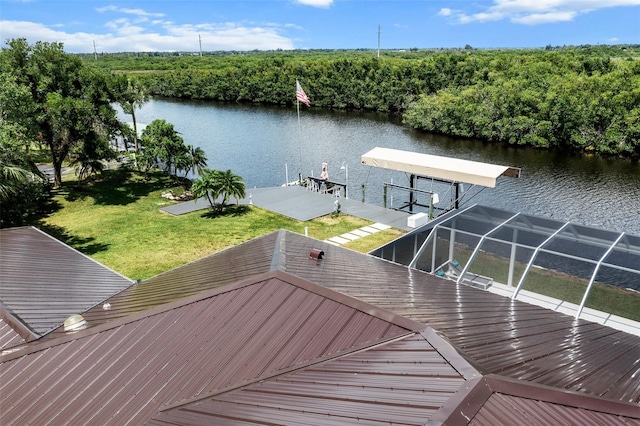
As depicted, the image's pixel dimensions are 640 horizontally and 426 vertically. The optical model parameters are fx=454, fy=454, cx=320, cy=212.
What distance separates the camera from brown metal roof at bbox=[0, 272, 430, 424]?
6.73 m

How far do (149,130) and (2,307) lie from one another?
80.4ft

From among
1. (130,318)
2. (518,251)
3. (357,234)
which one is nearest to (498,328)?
(130,318)

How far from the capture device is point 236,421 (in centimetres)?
566

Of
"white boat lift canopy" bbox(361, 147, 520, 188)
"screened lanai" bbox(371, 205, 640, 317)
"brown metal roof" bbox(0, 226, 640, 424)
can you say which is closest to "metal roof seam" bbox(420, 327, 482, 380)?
"brown metal roof" bbox(0, 226, 640, 424)

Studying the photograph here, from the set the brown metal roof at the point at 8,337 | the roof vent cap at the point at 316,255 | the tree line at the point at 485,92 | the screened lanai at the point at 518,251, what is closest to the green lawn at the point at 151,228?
the screened lanai at the point at 518,251

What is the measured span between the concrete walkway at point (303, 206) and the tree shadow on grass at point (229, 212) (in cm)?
101

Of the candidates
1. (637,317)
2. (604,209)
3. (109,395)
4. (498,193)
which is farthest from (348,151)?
(109,395)

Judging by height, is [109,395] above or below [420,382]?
below

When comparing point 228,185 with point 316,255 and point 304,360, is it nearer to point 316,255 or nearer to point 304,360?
point 316,255

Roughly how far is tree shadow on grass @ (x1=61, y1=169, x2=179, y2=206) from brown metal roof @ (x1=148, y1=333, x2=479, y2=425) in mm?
28159

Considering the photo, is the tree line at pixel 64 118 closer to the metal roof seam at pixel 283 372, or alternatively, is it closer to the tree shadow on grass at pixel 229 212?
the tree shadow on grass at pixel 229 212

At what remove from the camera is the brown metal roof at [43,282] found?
422 inches

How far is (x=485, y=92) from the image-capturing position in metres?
55.5

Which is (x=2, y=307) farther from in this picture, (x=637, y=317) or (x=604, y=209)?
(x=604, y=209)
